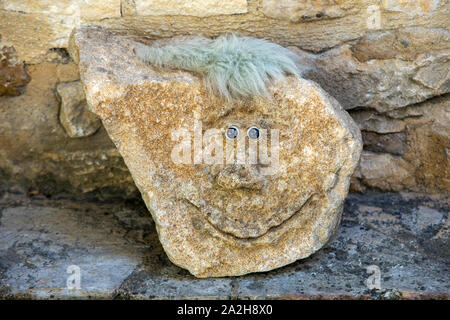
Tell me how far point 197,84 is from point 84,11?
0.69 meters

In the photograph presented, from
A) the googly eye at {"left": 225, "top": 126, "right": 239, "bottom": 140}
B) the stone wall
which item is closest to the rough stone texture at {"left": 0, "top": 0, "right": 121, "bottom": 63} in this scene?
the stone wall

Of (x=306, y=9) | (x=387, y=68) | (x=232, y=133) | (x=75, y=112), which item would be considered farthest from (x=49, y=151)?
(x=387, y=68)

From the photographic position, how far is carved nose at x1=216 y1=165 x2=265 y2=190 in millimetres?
1741

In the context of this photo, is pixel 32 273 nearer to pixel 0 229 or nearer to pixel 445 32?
pixel 0 229

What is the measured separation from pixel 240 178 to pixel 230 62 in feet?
1.31

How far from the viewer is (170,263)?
73.4 inches

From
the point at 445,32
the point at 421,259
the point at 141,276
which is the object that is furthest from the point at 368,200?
the point at 141,276

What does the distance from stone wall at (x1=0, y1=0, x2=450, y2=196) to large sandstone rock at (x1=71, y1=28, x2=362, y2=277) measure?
45 centimetres

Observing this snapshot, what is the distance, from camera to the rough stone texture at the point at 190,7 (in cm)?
216

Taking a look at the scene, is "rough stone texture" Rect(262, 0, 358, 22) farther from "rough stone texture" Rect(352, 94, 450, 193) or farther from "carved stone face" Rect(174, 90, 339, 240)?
"carved stone face" Rect(174, 90, 339, 240)

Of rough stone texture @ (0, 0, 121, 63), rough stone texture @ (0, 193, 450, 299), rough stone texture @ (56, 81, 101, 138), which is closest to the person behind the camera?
rough stone texture @ (0, 193, 450, 299)

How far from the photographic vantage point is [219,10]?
7.14 ft

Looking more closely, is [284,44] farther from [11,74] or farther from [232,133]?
[11,74]

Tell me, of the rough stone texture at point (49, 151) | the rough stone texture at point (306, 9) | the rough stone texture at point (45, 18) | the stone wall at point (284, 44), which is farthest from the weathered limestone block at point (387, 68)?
the rough stone texture at point (49, 151)
